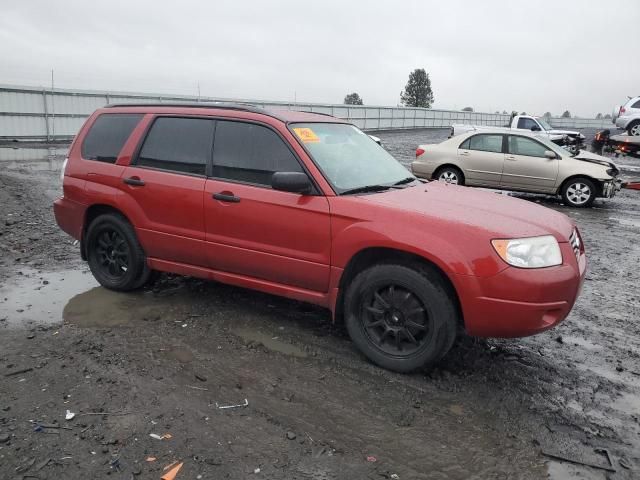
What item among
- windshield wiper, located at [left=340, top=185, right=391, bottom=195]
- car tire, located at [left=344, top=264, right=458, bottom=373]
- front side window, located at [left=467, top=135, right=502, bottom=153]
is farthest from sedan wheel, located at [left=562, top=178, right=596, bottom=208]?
car tire, located at [left=344, top=264, right=458, bottom=373]

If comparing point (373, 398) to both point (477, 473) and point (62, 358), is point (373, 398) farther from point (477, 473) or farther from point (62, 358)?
point (62, 358)

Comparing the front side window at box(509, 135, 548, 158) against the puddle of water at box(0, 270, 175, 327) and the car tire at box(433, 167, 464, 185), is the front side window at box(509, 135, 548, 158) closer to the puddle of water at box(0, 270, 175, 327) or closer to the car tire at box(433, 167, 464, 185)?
the car tire at box(433, 167, 464, 185)

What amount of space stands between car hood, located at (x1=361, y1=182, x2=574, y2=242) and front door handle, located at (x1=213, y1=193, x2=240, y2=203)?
1.07 m

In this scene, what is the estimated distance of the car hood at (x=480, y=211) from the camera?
137 inches

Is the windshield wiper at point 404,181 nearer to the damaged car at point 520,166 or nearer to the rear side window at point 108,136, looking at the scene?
the rear side window at point 108,136

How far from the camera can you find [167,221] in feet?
15.0

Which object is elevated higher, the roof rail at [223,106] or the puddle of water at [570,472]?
the roof rail at [223,106]

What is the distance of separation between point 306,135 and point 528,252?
195 centimetres

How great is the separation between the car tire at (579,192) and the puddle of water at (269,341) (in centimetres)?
949

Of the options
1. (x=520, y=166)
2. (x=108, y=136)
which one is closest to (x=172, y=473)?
(x=108, y=136)

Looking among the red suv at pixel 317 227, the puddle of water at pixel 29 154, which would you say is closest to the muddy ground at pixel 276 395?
the red suv at pixel 317 227

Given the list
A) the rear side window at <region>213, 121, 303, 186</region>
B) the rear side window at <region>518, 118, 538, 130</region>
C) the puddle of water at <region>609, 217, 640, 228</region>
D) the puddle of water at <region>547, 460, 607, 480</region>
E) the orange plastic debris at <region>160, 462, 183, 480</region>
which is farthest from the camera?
the rear side window at <region>518, 118, 538, 130</region>

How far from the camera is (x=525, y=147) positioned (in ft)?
38.6

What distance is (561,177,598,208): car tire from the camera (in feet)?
37.0
